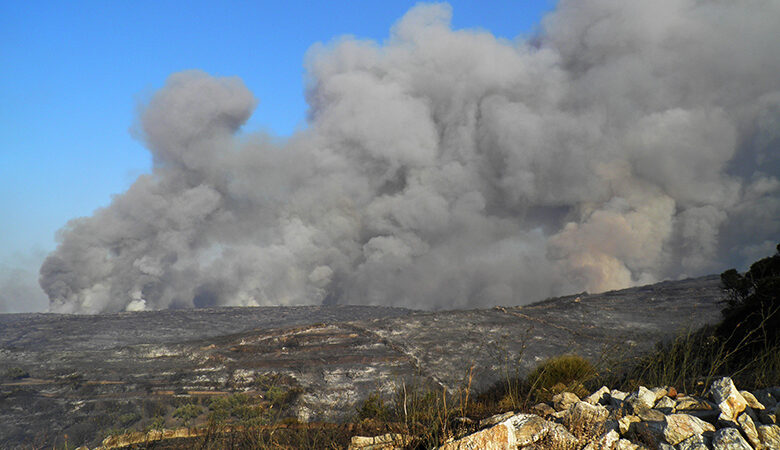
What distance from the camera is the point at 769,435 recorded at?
12.7ft

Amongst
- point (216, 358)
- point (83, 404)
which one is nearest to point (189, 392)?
→ point (83, 404)

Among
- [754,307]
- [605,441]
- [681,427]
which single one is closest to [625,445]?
[605,441]

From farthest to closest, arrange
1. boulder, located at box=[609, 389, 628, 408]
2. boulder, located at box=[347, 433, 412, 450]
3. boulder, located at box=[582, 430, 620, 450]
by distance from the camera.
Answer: boulder, located at box=[609, 389, 628, 408] → boulder, located at box=[347, 433, 412, 450] → boulder, located at box=[582, 430, 620, 450]

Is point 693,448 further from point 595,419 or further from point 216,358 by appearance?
point 216,358

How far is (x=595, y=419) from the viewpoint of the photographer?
422 centimetres

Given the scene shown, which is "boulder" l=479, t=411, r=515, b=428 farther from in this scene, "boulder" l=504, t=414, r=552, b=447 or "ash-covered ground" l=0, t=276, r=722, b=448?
"ash-covered ground" l=0, t=276, r=722, b=448

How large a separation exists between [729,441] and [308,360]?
2371cm

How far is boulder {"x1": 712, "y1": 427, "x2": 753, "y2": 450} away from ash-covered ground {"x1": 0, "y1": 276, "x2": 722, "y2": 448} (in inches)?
302

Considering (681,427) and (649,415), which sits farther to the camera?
(649,415)

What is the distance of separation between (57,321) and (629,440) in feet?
227

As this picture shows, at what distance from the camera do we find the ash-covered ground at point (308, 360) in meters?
18.1

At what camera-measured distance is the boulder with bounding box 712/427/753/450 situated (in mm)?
3654

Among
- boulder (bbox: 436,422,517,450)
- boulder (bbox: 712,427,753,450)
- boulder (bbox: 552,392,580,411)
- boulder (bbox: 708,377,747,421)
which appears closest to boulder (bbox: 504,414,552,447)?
boulder (bbox: 436,422,517,450)

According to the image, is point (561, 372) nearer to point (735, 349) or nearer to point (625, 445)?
point (735, 349)
